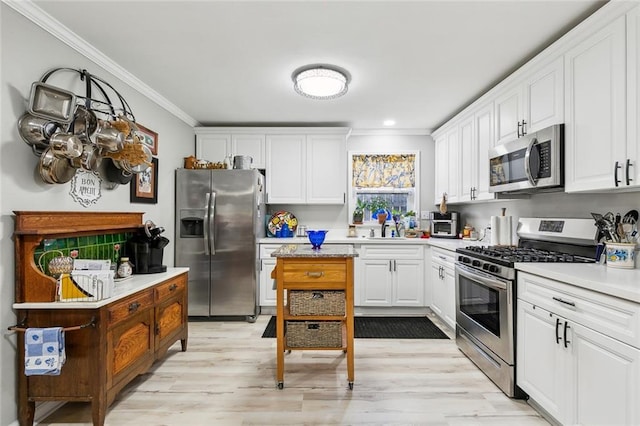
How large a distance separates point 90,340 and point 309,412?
1.39 m

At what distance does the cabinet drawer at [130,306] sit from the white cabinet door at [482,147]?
3097mm

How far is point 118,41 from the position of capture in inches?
90.8

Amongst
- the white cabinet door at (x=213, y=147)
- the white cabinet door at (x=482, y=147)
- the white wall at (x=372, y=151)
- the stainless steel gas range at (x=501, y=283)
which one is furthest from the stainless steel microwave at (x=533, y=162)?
the white cabinet door at (x=213, y=147)

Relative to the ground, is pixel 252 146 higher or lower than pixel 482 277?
higher

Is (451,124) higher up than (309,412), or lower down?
higher up

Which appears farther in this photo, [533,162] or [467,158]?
[467,158]

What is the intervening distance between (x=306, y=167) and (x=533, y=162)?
2679mm

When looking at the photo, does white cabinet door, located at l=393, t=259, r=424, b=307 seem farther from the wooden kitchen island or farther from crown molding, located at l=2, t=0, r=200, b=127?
crown molding, located at l=2, t=0, r=200, b=127

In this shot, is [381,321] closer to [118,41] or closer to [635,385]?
[635,385]

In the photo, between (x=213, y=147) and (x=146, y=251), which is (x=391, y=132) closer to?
(x=213, y=147)

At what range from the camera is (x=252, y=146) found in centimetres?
432

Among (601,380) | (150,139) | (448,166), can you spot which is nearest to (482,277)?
(601,380)

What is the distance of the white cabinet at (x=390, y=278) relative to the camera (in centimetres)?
400

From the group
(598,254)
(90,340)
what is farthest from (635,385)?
(90,340)
